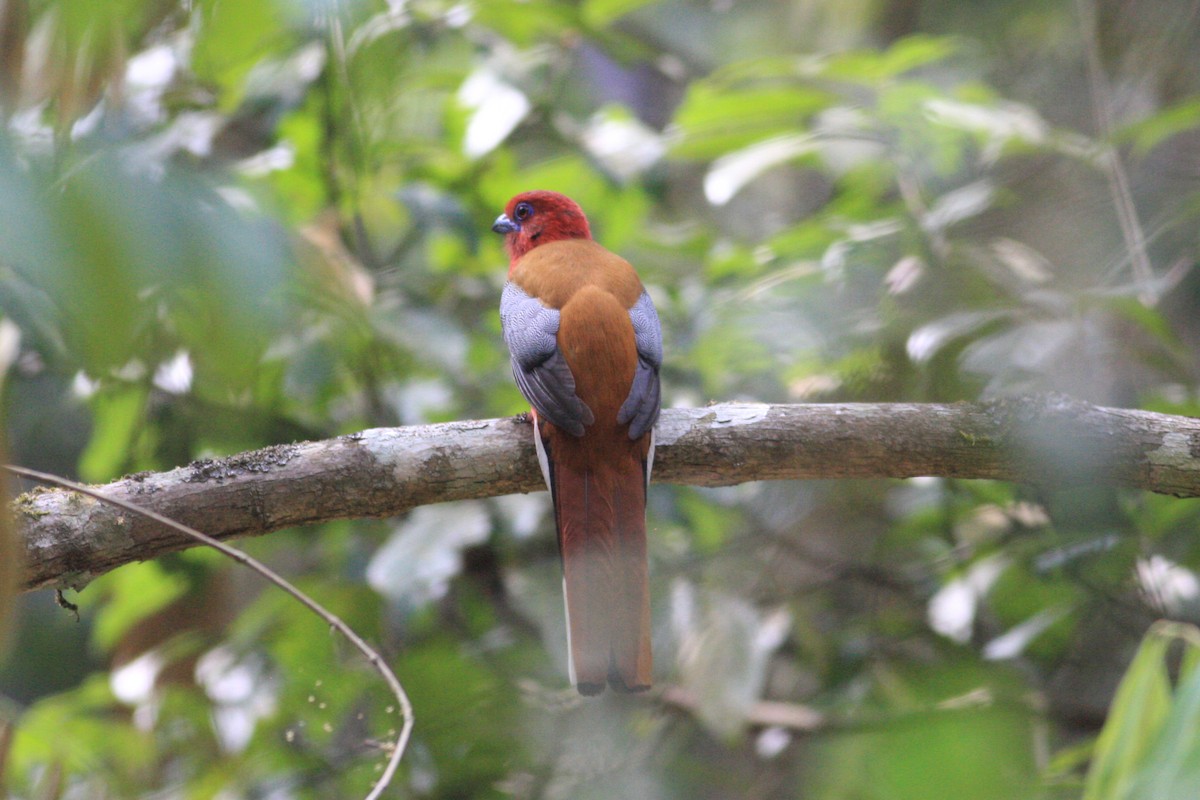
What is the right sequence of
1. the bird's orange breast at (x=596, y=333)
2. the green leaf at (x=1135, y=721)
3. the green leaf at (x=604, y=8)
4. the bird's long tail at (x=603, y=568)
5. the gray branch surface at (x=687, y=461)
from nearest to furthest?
the green leaf at (x=1135, y=721) → the gray branch surface at (x=687, y=461) → the bird's long tail at (x=603, y=568) → the bird's orange breast at (x=596, y=333) → the green leaf at (x=604, y=8)

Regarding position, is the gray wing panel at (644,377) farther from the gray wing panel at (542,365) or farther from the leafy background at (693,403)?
the leafy background at (693,403)

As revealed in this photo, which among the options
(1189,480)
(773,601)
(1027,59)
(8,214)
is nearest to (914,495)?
(773,601)

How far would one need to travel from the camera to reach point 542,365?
8.43 feet

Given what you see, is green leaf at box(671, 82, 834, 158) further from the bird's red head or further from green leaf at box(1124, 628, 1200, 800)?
green leaf at box(1124, 628, 1200, 800)

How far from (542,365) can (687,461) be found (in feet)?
1.39

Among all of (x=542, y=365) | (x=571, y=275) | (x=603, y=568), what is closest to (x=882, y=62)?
(x=571, y=275)

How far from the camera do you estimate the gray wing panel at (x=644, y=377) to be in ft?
7.93

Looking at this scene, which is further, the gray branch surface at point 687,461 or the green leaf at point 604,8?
the green leaf at point 604,8

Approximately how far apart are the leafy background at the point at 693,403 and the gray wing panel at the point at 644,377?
1.61ft

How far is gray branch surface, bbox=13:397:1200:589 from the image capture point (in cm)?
211

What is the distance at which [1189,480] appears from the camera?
233 centimetres

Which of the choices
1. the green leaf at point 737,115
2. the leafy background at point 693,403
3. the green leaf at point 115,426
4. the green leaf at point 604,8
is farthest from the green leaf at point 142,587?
the green leaf at point 604,8

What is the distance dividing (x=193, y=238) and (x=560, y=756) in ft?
9.43

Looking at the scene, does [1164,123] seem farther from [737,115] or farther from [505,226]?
[505,226]
